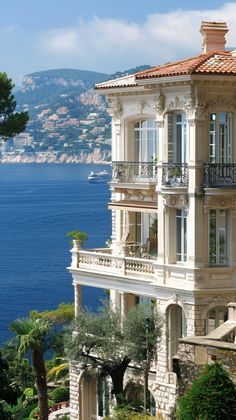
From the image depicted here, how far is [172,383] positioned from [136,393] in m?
2.37

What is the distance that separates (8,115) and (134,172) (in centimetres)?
803

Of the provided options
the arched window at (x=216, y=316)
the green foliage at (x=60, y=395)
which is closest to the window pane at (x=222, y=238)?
the arched window at (x=216, y=316)

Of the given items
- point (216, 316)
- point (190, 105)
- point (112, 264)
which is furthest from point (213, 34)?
point (216, 316)

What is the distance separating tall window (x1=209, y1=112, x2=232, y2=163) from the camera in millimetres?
32594

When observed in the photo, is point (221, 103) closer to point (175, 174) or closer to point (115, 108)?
point (175, 174)

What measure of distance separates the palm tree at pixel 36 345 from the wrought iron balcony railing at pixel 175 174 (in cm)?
838

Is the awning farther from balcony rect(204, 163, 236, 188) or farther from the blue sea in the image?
the blue sea

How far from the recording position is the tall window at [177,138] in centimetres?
3300

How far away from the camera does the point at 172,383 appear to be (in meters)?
33.3

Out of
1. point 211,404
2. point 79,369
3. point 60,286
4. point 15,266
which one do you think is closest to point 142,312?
point 79,369

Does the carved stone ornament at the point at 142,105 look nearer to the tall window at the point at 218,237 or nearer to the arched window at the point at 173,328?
the tall window at the point at 218,237

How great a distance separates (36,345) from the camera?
38.2m

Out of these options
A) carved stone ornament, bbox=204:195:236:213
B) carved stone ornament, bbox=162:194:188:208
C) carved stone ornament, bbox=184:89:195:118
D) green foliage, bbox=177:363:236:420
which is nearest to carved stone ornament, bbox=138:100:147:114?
carved stone ornament, bbox=184:89:195:118

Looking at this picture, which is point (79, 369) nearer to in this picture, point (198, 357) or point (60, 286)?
point (198, 357)
